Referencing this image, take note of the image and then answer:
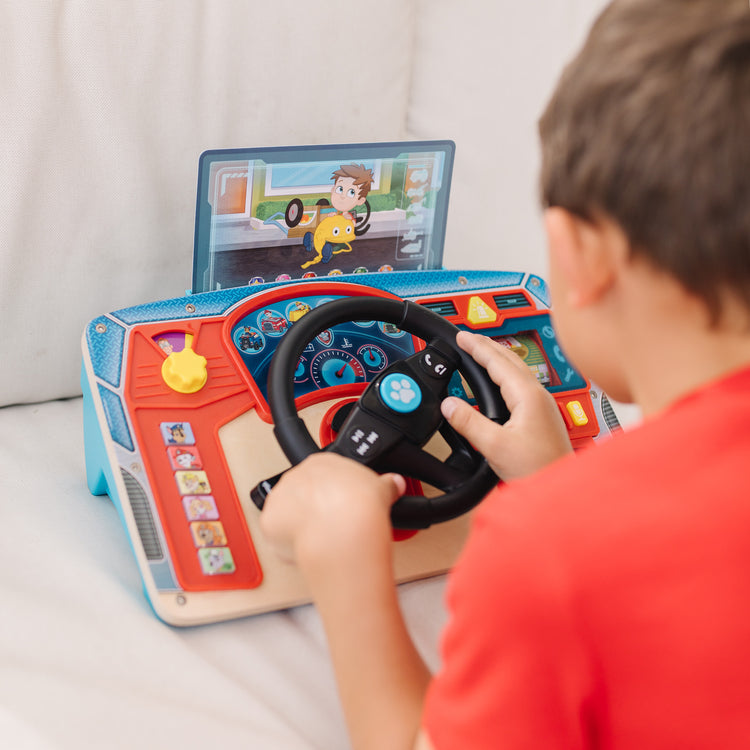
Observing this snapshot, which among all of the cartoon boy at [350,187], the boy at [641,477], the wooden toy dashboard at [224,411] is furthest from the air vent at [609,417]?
the boy at [641,477]

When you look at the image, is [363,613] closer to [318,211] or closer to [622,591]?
[622,591]

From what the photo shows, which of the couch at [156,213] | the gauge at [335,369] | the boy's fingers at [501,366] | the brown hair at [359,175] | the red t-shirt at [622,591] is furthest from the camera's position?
the brown hair at [359,175]

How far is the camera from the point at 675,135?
0.42 meters

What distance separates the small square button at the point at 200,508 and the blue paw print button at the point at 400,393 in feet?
0.58

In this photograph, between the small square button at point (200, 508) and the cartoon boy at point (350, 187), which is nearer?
the small square button at point (200, 508)

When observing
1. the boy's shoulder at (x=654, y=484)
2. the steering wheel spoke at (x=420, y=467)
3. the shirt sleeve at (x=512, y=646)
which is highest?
the boy's shoulder at (x=654, y=484)

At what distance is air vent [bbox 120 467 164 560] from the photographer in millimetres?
717

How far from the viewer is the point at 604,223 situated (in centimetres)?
47

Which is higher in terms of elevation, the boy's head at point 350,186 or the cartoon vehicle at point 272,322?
the boy's head at point 350,186

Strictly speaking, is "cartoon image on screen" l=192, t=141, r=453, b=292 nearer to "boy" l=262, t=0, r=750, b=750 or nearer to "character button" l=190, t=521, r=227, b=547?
"character button" l=190, t=521, r=227, b=547

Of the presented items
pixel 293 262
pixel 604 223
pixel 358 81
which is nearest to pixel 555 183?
pixel 604 223

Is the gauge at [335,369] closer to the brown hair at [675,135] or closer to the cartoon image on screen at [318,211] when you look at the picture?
the cartoon image on screen at [318,211]

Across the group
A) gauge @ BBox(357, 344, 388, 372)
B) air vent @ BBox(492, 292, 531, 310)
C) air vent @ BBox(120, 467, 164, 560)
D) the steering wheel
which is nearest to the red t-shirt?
the steering wheel

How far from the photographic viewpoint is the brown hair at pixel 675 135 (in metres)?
0.41
